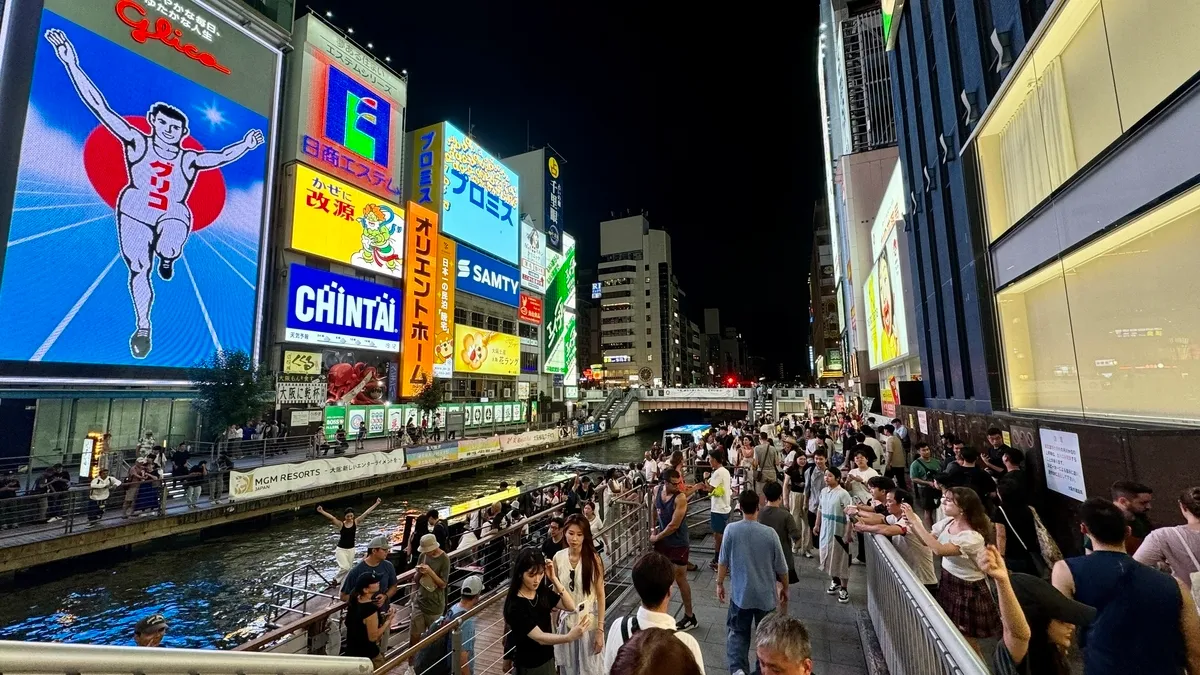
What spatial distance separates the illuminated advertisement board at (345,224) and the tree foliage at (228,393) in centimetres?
977

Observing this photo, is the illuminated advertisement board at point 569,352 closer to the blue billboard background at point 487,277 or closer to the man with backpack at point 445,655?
the blue billboard background at point 487,277

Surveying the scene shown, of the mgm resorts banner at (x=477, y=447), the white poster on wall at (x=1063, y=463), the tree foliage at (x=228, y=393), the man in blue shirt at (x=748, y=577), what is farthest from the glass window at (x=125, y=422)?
the white poster on wall at (x=1063, y=463)

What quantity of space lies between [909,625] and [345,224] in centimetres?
3738

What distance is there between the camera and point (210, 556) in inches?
623

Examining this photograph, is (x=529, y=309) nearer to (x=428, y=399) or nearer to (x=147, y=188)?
(x=428, y=399)

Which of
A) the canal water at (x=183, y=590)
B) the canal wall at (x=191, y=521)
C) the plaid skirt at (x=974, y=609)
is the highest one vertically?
the plaid skirt at (x=974, y=609)

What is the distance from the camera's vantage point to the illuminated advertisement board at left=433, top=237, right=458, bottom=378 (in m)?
40.9

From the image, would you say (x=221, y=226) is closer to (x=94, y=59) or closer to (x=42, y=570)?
(x=94, y=59)

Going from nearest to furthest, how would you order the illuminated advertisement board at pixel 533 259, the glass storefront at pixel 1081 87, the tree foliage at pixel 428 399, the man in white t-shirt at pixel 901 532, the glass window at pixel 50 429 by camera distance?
the man in white t-shirt at pixel 901 532 → the glass storefront at pixel 1081 87 → the glass window at pixel 50 429 → the tree foliage at pixel 428 399 → the illuminated advertisement board at pixel 533 259

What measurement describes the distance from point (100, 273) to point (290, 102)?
54.1ft

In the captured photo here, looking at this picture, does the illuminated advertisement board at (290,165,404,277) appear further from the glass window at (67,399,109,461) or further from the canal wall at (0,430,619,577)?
the canal wall at (0,430,619,577)

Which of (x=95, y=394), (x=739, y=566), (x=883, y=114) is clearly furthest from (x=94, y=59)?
(x=883, y=114)

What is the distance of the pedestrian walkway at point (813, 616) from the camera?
16.4ft

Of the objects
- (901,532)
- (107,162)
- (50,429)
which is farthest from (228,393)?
(901,532)
